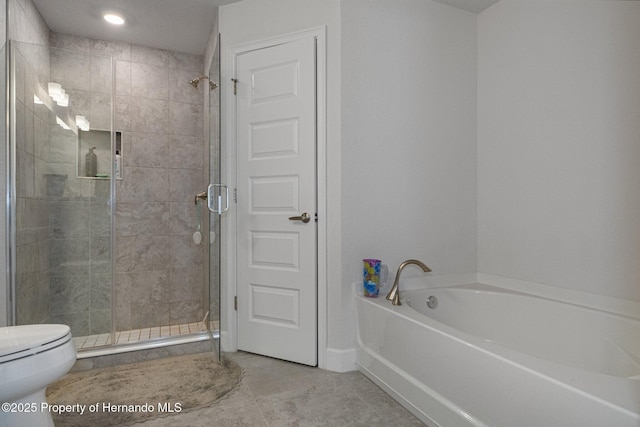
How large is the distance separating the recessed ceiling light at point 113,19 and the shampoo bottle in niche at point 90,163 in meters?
1.08

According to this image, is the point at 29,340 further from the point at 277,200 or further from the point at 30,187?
the point at 277,200

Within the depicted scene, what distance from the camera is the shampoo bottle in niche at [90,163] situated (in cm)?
247

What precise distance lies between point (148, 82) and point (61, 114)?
101 cm

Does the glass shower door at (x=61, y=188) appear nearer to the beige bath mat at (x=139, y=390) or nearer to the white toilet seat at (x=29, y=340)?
→ the beige bath mat at (x=139, y=390)

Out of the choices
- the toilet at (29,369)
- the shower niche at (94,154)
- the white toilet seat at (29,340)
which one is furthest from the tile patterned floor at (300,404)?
the shower niche at (94,154)

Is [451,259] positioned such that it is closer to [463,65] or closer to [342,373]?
[342,373]

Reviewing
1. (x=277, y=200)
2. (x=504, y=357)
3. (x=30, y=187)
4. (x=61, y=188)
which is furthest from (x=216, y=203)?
(x=504, y=357)

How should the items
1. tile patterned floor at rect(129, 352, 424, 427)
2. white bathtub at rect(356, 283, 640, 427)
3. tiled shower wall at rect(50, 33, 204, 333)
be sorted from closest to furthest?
white bathtub at rect(356, 283, 640, 427) < tile patterned floor at rect(129, 352, 424, 427) < tiled shower wall at rect(50, 33, 204, 333)

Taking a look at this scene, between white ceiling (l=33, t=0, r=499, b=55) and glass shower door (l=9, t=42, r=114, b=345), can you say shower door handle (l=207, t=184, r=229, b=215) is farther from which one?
white ceiling (l=33, t=0, r=499, b=55)

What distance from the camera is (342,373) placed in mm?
2271

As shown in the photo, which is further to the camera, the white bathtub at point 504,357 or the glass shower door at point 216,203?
the glass shower door at point 216,203

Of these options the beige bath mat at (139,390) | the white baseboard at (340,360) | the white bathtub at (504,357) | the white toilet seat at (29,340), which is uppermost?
the white toilet seat at (29,340)

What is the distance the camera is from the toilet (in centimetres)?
132

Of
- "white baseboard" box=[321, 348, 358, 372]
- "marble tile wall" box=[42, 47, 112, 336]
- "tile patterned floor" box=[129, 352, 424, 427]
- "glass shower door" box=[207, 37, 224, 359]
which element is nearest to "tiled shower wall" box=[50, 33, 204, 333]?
"marble tile wall" box=[42, 47, 112, 336]
